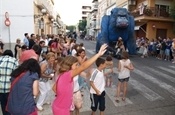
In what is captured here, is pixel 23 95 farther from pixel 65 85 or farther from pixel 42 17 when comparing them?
pixel 42 17

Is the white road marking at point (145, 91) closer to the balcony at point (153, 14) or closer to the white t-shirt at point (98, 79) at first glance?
the white t-shirt at point (98, 79)

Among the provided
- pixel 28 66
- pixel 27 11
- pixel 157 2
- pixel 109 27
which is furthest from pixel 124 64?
pixel 157 2

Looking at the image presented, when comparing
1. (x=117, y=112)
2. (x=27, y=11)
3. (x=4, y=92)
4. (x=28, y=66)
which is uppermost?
(x=27, y=11)

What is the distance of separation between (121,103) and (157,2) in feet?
78.7

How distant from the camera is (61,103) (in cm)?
382

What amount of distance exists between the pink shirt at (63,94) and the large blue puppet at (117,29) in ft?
45.9

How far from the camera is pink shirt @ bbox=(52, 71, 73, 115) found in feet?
12.1

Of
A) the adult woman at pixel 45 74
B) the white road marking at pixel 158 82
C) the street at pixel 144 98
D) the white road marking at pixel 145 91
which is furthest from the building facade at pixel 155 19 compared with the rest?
the adult woman at pixel 45 74

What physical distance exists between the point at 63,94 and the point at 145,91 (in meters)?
5.43

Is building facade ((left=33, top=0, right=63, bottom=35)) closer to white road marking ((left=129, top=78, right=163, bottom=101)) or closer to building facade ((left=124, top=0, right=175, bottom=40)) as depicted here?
building facade ((left=124, top=0, right=175, bottom=40))

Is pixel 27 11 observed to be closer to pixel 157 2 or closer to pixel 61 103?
pixel 157 2

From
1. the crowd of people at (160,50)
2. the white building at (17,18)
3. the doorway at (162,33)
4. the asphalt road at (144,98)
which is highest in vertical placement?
the white building at (17,18)

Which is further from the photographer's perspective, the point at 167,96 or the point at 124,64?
the point at 167,96

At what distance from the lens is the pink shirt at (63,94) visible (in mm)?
3701
